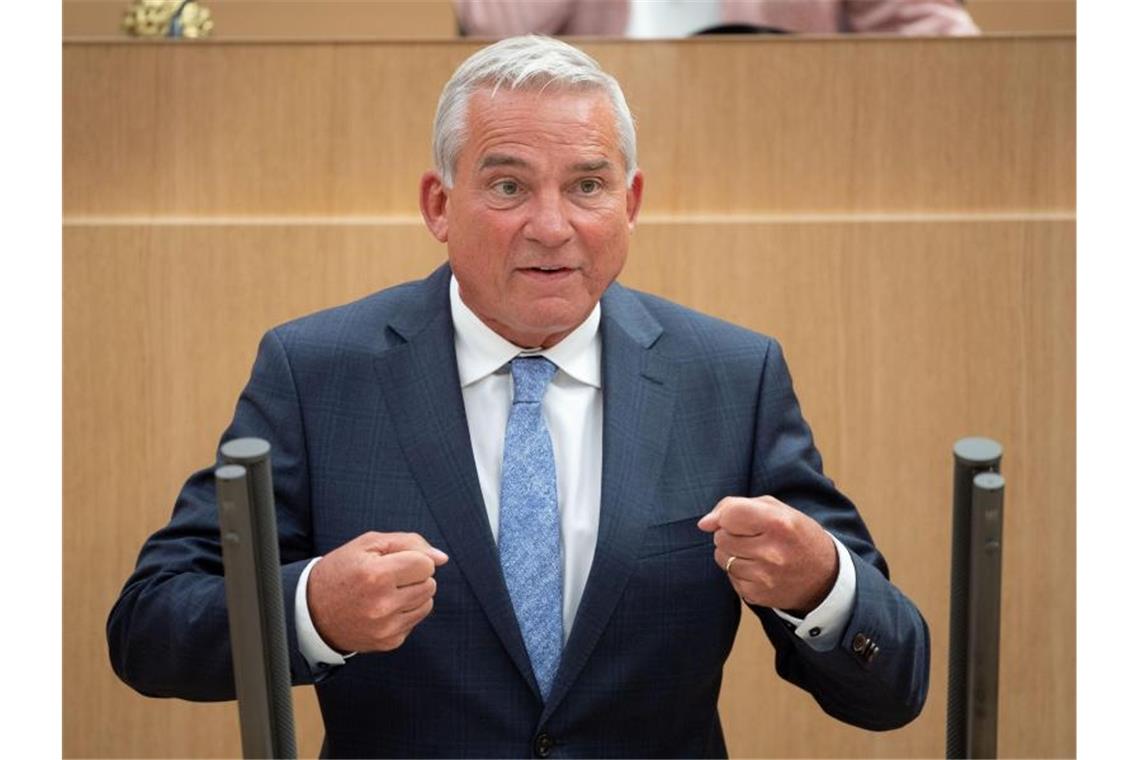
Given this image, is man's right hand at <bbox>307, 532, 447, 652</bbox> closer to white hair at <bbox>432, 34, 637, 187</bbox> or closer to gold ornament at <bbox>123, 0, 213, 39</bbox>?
white hair at <bbox>432, 34, 637, 187</bbox>

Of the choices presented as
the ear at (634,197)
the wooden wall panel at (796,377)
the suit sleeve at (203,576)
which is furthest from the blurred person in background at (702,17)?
the suit sleeve at (203,576)

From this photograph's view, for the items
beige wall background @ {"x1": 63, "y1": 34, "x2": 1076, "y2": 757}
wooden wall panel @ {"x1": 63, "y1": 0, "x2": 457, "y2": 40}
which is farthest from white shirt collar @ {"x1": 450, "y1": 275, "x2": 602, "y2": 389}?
wooden wall panel @ {"x1": 63, "y1": 0, "x2": 457, "y2": 40}

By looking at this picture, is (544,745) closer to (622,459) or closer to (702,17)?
(622,459)

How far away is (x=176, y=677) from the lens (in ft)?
5.21

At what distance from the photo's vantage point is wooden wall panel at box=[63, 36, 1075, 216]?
2.46m

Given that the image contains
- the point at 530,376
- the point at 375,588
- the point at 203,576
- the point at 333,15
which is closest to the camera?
the point at 375,588

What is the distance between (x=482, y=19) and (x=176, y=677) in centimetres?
135

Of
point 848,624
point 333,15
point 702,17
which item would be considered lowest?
point 848,624

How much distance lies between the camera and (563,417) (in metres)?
1.74

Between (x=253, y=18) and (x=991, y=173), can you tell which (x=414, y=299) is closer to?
(x=991, y=173)

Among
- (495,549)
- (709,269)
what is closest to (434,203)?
(495,549)

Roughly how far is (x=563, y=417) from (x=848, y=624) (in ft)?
1.17

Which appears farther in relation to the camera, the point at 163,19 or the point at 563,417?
the point at 163,19

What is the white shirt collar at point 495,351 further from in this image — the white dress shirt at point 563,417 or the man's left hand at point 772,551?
the man's left hand at point 772,551
